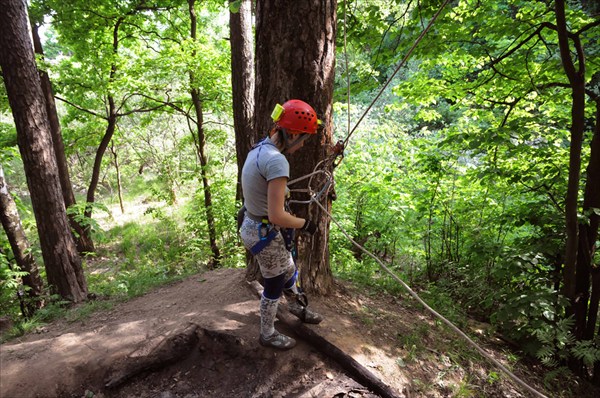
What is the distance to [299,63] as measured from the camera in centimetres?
337

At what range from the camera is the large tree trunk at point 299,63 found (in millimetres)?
3295

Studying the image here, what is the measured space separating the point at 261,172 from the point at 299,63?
58.9 inches

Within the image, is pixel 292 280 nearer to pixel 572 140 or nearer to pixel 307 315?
pixel 307 315

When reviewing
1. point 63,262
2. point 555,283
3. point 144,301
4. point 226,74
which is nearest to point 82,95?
point 226,74

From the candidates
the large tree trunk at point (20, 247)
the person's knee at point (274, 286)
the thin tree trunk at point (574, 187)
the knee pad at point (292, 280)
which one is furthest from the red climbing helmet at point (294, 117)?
the large tree trunk at point (20, 247)

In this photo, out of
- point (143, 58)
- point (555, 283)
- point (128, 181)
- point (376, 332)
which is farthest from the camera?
point (128, 181)

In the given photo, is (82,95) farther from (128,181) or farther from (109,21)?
(128,181)

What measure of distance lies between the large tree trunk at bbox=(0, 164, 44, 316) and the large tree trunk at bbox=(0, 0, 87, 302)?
22 centimetres

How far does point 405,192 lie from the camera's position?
736 cm

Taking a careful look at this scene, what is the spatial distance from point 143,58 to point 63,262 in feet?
20.1

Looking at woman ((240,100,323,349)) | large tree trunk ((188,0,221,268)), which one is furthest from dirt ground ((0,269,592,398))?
large tree trunk ((188,0,221,268))

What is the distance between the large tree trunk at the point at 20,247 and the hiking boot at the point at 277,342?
436cm

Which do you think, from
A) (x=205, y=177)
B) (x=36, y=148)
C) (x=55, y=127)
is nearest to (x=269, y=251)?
(x=36, y=148)

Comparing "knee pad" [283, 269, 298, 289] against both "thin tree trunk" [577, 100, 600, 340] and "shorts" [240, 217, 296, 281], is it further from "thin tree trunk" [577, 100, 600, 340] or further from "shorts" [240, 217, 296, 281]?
"thin tree trunk" [577, 100, 600, 340]
